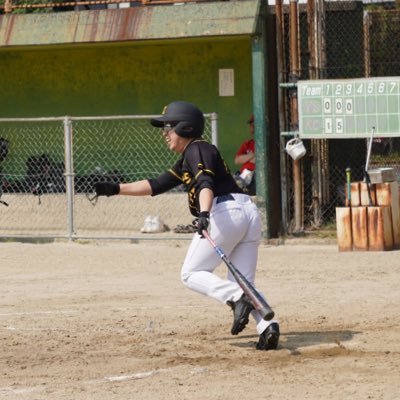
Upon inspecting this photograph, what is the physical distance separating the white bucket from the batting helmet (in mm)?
7394

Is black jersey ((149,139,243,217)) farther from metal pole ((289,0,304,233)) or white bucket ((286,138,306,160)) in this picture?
metal pole ((289,0,304,233))

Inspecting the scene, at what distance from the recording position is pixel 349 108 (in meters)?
16.1

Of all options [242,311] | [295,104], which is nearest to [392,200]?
[295,104]

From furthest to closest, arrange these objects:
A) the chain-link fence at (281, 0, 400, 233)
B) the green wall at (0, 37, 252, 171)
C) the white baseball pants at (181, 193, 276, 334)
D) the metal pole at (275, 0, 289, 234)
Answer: the green wall at (0, 37, 252, 171)
the chain-link fence at (281, 0, 400, 233)
the metal pole at (275, 0, 289, 234)
the white baseball pants at (181, 193, 276, 334)

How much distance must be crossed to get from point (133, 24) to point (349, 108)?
3.55 metres

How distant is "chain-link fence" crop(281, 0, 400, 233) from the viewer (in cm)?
1652

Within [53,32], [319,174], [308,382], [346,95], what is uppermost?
[53,32]

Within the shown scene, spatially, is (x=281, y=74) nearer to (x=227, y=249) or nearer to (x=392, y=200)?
(x=392, y=200)

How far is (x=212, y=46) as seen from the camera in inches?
771

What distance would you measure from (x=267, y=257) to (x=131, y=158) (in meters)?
5.83

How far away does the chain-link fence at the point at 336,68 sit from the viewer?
16.5 m

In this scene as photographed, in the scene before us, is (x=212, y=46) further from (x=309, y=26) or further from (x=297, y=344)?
(x=297, y=344)

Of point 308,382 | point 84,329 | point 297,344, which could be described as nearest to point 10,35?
A: point 84,329

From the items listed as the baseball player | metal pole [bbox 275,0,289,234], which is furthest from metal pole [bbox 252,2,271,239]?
the baseball player
